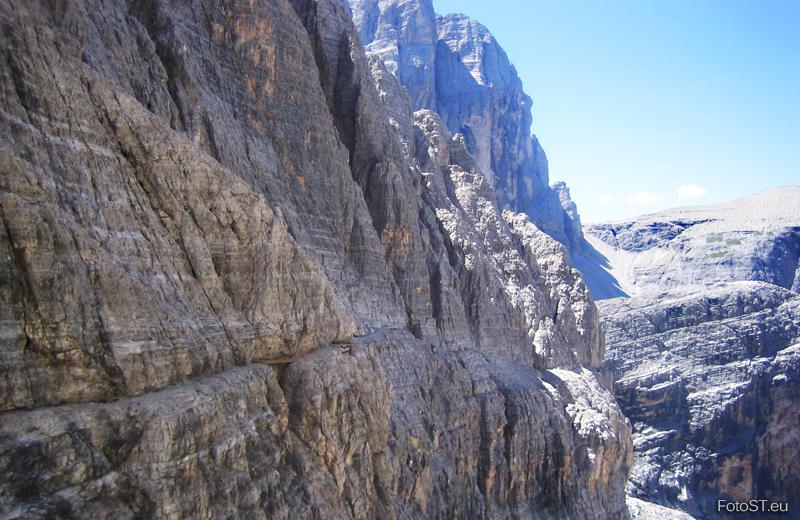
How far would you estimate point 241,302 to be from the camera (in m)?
18.1

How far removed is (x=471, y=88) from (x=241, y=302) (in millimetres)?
99408

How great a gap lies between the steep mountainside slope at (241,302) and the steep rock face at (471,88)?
69692 mm

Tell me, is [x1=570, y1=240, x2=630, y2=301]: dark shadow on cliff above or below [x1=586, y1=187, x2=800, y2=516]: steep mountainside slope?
above

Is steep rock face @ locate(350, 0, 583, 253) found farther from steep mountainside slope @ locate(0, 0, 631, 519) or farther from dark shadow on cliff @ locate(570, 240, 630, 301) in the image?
steep mountainside slope @ locate(0, 0, 631, 519)

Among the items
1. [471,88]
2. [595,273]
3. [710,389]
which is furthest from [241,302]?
[471,88]

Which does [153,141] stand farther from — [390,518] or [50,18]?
[390,518]

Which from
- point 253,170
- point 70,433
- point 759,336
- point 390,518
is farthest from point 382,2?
point 70,433

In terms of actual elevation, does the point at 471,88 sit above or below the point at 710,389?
above

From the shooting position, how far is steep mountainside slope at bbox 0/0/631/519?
40.2 ft

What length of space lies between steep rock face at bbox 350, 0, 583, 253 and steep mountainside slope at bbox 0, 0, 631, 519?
6969 cm

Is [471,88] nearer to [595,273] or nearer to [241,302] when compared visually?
[595,273]

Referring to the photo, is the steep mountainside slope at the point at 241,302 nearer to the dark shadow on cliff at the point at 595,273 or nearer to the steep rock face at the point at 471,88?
the dark shadow on cliff at the point at 595,273

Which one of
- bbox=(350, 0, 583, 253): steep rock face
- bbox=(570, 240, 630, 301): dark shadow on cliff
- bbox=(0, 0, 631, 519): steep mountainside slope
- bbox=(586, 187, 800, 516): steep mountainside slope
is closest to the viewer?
bbox=(0, 0, 631, 519): steep mountainside slope

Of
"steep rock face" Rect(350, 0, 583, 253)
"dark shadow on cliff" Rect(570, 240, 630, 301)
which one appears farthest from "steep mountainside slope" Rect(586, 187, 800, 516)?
"steep rock face" Rect(350, 0, 583, 253)
